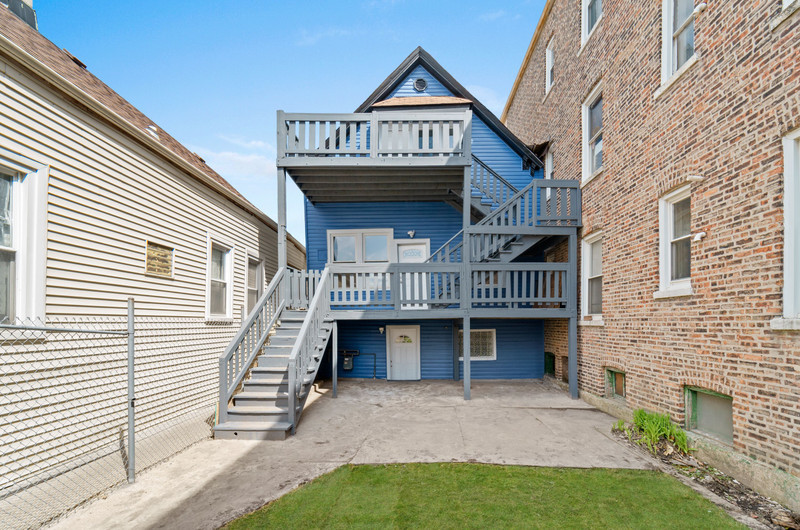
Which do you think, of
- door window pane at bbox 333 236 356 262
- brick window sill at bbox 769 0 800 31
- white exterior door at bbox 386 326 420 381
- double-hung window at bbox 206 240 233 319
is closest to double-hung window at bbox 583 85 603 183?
brick window sill at bbox 769 0 800 31

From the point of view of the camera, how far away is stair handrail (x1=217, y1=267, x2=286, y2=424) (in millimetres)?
6164

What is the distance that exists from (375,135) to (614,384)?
6663 millimetres

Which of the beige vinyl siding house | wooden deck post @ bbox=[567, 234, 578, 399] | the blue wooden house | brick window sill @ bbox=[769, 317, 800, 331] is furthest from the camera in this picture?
wooden deck post @ bbox=[567, 234, 578, 399]

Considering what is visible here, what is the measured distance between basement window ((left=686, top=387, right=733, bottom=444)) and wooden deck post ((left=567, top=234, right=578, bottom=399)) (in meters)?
3.13

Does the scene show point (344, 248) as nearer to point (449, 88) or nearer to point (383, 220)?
point (383, 220)

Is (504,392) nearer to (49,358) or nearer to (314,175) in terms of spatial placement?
(314,175)

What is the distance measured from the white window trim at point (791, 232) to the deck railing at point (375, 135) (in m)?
5.52

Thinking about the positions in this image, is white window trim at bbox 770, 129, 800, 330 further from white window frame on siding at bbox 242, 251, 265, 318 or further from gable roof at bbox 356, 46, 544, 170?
white window frame on siding at bbox 242, 251, 265, 318

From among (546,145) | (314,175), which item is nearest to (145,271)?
(314,175)

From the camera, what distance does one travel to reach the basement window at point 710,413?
4.86 metres

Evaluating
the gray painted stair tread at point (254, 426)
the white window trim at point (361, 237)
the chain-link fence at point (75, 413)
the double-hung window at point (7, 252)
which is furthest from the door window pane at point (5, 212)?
the white window trim at point (361, 237)

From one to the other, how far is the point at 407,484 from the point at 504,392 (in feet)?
17.5

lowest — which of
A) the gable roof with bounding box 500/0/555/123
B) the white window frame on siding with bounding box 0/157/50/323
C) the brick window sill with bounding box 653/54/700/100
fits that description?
the white window frame on siding with bounding box 0/157/50/323

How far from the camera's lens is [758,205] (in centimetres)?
433
